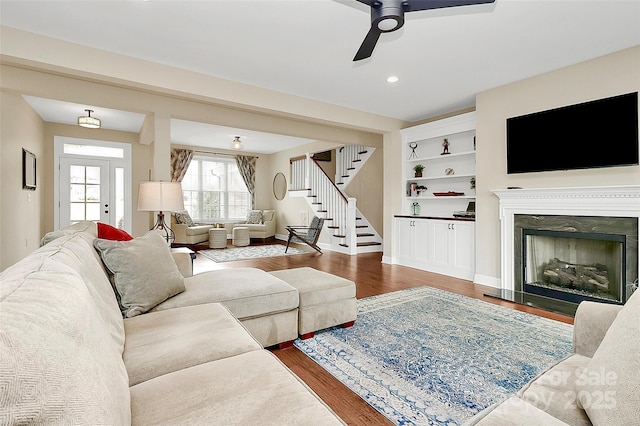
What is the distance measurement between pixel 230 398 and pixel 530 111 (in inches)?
173

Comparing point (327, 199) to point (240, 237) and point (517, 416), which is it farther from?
point (517, 416)

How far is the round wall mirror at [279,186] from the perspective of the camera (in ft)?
31.1

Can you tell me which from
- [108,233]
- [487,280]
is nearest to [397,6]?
[108,233]

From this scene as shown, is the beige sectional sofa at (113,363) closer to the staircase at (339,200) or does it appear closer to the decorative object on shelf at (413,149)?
the decorative object on shelf at (413,149)

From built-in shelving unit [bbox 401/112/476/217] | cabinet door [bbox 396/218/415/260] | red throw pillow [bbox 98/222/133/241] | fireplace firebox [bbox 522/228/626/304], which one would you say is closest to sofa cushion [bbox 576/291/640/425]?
red throw pillow [bbox 98/222/133/241]

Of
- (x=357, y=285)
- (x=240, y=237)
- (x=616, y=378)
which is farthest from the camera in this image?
(x=240, y=237)

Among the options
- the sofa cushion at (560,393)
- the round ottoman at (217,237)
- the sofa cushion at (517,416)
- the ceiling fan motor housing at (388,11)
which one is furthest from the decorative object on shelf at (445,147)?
the round ottoman at (217,237)

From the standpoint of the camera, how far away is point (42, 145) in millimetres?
6082

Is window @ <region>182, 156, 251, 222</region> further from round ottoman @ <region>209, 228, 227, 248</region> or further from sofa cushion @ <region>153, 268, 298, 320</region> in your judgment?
sofa cushion @ <region>153, 268, 298, 320</region>

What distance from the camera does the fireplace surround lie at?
123 inches

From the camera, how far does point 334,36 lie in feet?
9.73

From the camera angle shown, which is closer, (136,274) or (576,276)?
(136,274)

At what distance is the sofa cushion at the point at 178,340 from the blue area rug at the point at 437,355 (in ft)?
2.76

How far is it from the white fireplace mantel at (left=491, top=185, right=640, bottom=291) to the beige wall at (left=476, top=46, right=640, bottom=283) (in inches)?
7.4
